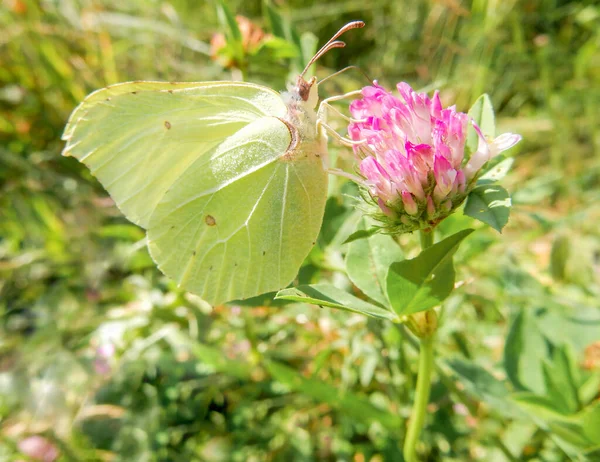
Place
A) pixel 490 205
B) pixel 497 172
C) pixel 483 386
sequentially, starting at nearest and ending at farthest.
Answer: pixel 490 205 → pixel 497 172 → pixel 483 386

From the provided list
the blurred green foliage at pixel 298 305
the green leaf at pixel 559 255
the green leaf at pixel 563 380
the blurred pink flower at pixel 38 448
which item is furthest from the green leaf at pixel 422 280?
the blurred pink flower at pixel 38 448

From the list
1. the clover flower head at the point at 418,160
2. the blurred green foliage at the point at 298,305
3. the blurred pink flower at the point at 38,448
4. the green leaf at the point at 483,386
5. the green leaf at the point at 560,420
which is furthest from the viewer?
the blurred pink flower at the point at 38,448

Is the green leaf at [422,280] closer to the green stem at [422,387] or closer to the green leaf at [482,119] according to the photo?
the green stem at [422,387]

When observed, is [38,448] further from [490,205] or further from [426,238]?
[490,205]

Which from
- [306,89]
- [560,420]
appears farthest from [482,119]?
[560,420]

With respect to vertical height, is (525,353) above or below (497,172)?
below

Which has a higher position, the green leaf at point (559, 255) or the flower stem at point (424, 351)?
the flower stem at point (424, 351)

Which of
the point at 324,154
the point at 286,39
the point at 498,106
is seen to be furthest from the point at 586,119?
the point at 324,154
